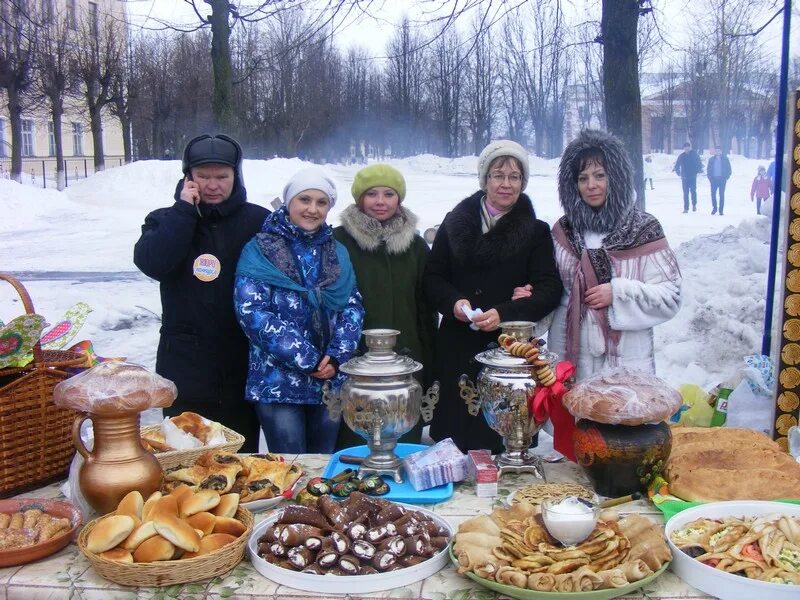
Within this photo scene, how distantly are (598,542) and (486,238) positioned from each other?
→ 1829mm

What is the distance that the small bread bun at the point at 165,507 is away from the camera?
1.82 meters

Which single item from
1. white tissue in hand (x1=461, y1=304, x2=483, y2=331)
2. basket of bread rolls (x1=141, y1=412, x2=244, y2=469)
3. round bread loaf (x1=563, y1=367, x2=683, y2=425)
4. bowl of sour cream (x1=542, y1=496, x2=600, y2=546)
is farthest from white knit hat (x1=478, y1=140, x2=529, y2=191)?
bowl of sour cream (x1=542, y1=496, x2=600, y2=546)

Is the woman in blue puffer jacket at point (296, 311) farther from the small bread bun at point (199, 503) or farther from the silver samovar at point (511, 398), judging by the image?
the small bread bun at point (199, 503)

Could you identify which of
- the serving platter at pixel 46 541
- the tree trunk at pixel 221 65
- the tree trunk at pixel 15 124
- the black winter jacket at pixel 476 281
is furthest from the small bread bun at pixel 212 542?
the tree trunk at pixel 15 124

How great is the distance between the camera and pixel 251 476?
226 cm

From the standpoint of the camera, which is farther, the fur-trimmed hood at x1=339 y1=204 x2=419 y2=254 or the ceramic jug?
the fur-trimmed hood at x1=339 y1=204 x2=419 y2=254

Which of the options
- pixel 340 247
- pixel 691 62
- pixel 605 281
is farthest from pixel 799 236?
pixel 691 62

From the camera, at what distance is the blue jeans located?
3.14 meters

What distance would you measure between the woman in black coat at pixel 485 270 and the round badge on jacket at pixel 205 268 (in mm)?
966

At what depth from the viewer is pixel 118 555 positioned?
175cm

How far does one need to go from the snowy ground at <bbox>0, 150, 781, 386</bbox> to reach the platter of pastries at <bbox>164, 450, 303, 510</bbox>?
13.3 feet

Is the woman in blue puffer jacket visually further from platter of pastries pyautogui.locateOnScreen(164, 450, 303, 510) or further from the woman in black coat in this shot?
platter of pastries pyautogui.locateOnScreen(164, 450, 303, 510)

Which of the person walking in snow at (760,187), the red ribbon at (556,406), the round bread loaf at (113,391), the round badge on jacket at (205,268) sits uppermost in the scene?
the person walking in snow at (760,187)

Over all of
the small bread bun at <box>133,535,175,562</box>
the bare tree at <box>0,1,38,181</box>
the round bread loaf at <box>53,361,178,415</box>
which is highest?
the bare tree at <box>0,1,38,181</box>
